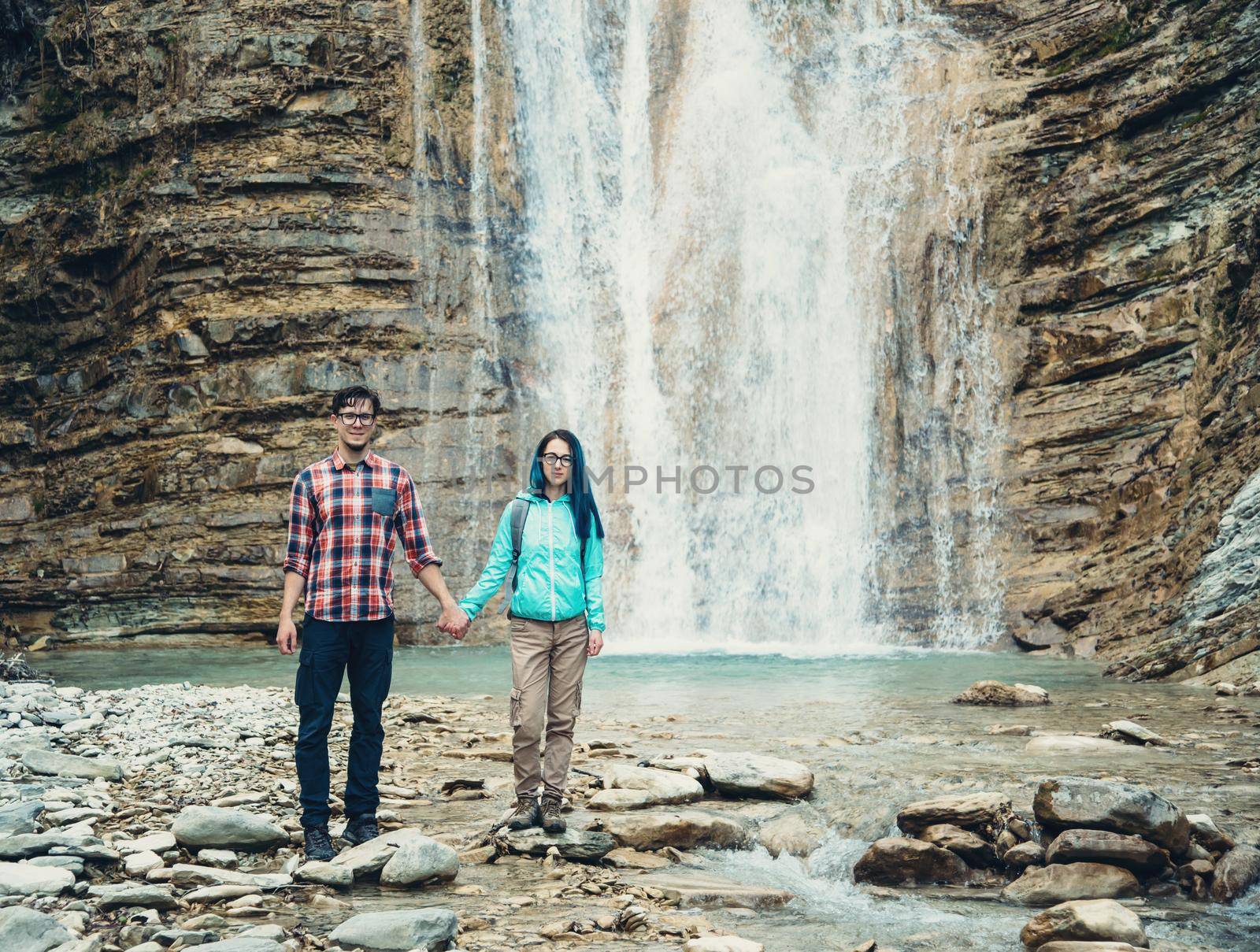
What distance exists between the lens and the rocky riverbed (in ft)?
15.6

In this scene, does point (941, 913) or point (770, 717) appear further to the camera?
point (770, 717)

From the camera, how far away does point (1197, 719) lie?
1005 centimetres

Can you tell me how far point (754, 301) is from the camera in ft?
84.3

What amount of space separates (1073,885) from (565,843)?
2416 mm

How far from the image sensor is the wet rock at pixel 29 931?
13.5ft

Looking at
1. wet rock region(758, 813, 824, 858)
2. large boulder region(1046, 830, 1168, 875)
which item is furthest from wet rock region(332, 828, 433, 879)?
large boulder region(1046, 830, 1168, 875)

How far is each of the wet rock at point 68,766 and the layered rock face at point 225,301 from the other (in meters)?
15.7

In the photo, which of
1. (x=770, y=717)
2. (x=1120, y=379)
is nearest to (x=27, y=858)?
(x=770, y=717)

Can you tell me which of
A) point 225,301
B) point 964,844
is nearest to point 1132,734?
point 964,844

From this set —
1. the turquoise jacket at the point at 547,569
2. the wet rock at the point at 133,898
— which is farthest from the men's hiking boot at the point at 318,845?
the turquoise jacket at the point at 547,569

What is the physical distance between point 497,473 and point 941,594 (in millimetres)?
9171

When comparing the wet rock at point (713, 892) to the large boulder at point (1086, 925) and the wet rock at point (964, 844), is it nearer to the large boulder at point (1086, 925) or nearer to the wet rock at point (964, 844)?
the wet rock at point (964, 844)

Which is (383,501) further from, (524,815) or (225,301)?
(225,301)

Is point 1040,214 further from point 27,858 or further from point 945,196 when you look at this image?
point 27,858
